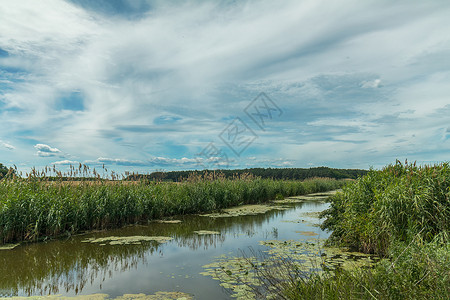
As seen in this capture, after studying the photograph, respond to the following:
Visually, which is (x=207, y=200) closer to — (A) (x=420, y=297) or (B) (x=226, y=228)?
(B) (x=226, y=228)

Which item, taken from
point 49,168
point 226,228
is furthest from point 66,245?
point 226,228

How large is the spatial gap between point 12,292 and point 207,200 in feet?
31.1

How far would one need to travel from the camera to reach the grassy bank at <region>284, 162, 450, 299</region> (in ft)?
8.77

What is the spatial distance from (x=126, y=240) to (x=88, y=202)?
86.3 inches

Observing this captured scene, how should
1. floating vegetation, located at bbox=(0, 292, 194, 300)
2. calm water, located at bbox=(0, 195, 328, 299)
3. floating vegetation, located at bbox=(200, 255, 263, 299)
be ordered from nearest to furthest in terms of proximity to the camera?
1. floating vegetation, located at bbox=(0, 292, 194, 300)
2. floating vegetation, located at bbox=(200, 255, 263, 299)
3. calm water, located at bbox=(0, 195, 328, 299)

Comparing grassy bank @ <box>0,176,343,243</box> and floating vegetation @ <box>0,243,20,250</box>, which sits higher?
grassy bank @ <box>0,176,343,243</box>

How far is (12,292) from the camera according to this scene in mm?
4465

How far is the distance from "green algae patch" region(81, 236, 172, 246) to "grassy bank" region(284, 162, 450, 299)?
4659mm

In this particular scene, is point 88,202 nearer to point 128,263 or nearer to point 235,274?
point 128,263

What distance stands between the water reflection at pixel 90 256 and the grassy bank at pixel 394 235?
104 inches

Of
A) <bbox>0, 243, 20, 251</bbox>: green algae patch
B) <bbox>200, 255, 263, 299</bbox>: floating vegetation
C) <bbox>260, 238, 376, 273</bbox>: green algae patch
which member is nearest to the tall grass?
<bbox>260, 238, 376, 273</bbox>: green algae patch

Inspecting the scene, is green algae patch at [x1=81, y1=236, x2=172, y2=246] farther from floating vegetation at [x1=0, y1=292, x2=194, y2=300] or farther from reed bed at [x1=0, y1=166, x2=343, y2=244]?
floating vegetation at [x1=0, y1=292, x2=194, y2=300]

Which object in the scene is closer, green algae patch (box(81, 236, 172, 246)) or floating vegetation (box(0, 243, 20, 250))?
floating vegetation (box(0, 243, 20, 250))

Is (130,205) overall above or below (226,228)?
above
